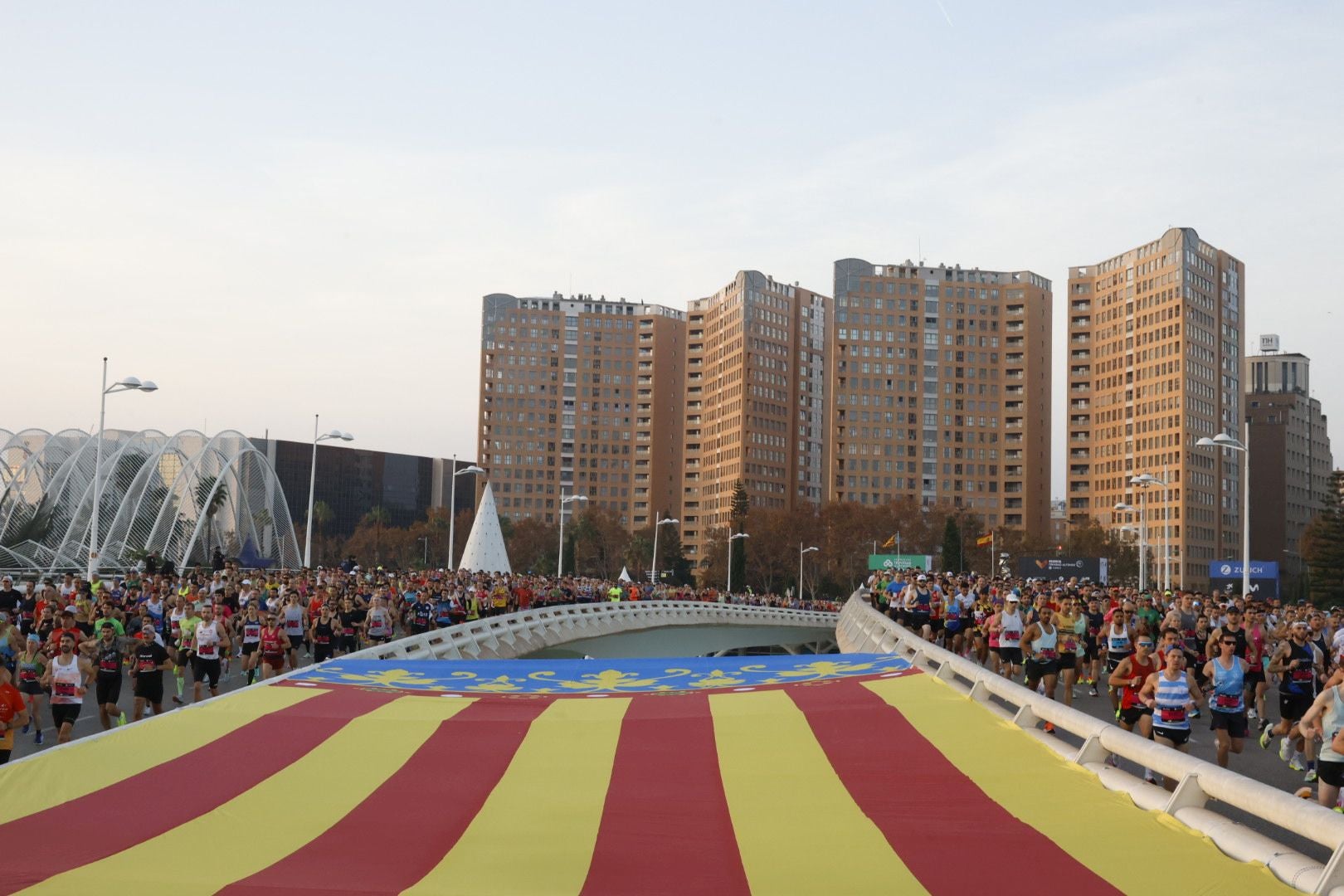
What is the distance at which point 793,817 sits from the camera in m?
9.48

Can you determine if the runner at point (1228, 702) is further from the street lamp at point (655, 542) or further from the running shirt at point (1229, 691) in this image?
the street lamp at point (655, 542)

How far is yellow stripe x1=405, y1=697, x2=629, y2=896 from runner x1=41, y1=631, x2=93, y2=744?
19.2 ft

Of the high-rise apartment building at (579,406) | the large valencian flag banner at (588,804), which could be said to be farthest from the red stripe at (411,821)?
the high-rise apartment building at (579,406)

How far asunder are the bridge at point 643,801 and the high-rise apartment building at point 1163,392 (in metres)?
139

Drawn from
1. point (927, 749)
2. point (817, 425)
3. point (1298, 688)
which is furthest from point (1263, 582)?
point (817, 425)

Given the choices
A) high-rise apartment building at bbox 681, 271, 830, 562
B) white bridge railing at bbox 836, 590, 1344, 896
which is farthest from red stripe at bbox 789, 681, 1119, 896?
high-rise apartment building at bbox 681, 271, 830, 562

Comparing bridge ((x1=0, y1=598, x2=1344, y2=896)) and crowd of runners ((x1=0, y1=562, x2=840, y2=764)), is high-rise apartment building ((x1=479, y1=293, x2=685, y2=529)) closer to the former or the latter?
crowd of runners ((x1=0, y1=562, x2=840, y2=764))

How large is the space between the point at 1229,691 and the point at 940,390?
161 m

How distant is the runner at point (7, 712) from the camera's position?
12.5m

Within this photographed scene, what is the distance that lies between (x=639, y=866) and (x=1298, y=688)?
392 inches

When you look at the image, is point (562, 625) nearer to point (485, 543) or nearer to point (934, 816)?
point (485, 543)

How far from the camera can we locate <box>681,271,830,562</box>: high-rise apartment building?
172625 mm

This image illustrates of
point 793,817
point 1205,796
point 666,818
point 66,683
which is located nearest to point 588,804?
point 666,818

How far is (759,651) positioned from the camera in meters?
98.2
